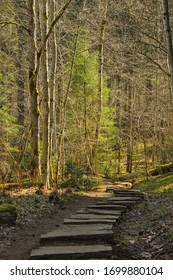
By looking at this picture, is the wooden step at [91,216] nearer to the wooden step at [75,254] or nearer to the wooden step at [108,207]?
the wooden step at [108,207]

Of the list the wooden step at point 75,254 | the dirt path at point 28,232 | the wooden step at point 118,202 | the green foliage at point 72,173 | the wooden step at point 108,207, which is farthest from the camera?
the green foliage at point 72,173

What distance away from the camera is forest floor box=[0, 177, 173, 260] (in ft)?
19.2

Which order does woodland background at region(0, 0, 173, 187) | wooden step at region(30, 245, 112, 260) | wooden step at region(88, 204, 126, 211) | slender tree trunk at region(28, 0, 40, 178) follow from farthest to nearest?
woodland background at region(0, 0, 173, 187)
slender tree trunk at region(28, 0, 40, 178)
wooden step at region(88, 204, 126, 211)
wooden step at region(30, 245, 112, 260)

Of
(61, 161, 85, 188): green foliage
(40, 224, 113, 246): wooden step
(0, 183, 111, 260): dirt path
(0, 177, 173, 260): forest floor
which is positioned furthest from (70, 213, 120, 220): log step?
(61, 161, 85, 188): green foliage

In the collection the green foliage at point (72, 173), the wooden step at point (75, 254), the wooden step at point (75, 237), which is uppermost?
the green foliage at point (72, 173)

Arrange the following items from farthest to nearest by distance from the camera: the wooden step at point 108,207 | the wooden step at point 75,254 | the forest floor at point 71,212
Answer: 1. the wooden step at point 108,207
2. the forest floor at point 71,212
3. the wooden step at point 75,254

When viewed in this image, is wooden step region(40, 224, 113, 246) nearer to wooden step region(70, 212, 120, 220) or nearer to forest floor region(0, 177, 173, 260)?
forest floor region(0, 177, 173, 260)

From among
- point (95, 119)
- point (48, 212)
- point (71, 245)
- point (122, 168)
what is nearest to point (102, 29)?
point (95, 119)

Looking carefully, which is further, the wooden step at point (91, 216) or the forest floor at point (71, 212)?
the wooden step at point (91, 216)

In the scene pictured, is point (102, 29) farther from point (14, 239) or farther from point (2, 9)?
point (14, 239)

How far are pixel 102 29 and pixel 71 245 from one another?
17793mm

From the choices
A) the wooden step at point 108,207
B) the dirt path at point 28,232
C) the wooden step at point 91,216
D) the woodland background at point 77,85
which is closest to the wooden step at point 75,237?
the dirt path at point 28,232

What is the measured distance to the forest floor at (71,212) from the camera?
5.84 m
